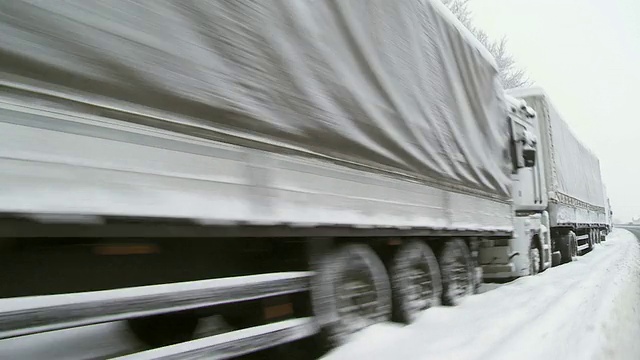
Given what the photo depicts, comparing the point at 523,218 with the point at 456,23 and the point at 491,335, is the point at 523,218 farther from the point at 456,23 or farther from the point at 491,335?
the point at 491,335

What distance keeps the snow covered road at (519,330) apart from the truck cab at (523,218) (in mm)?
939

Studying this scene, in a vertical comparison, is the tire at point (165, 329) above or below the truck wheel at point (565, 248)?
below

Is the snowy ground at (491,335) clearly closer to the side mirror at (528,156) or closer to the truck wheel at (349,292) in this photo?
the truck wheel at (349,292)

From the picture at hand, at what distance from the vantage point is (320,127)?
9.78ft

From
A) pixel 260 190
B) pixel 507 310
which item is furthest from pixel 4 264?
pixel 507 310

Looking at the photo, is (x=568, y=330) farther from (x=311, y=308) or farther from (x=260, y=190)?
(x=260, y=190)

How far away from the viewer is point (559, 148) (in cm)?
1275

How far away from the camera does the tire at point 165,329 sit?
109 inches

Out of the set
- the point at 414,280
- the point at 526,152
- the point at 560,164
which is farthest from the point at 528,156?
the point at 560,164

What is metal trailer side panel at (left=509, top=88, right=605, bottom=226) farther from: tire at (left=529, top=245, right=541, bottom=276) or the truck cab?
tire at (left=529, top=245, right=541, bottom=276)

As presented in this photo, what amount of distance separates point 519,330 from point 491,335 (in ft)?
1.34

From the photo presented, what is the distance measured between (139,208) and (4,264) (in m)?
0.51

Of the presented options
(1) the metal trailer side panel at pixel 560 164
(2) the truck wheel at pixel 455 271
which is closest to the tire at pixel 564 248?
(1) the metal trailer side panel at pixel 560 164

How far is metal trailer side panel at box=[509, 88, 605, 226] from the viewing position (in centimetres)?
1129
